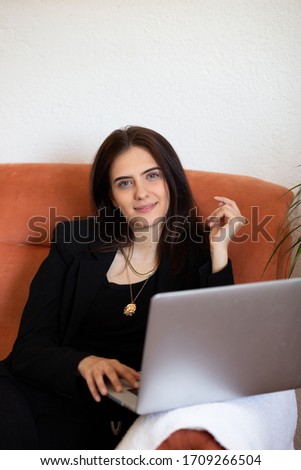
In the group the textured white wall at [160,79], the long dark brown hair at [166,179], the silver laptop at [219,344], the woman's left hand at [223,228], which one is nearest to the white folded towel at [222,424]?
the silver laptop at [219,344]

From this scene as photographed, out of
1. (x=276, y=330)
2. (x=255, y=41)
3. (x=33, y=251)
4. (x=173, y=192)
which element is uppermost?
(x=255, y=41)

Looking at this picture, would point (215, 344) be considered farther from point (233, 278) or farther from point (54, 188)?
point (54, 188)

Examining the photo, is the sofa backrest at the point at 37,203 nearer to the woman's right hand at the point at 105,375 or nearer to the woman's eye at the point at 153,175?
the woman's eye at the point at 153,175

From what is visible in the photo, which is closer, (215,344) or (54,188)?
(215,344)

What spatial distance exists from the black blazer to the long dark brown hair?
0.13 ft

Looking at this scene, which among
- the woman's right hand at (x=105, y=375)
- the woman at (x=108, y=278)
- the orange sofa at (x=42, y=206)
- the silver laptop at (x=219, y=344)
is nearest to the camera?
the silver laptop at (x=219, y=344)

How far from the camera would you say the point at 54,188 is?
2025 mm

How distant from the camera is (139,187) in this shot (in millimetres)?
1689

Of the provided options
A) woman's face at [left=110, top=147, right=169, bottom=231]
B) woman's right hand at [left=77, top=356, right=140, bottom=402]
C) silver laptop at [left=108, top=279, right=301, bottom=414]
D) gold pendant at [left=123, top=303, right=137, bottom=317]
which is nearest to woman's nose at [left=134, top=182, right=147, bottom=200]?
woman's face at [left=110, top=147, right=169, bottom=231]

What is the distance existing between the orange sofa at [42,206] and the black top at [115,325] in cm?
31

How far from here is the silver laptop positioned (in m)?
1.08

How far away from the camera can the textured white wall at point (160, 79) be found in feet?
6.62
